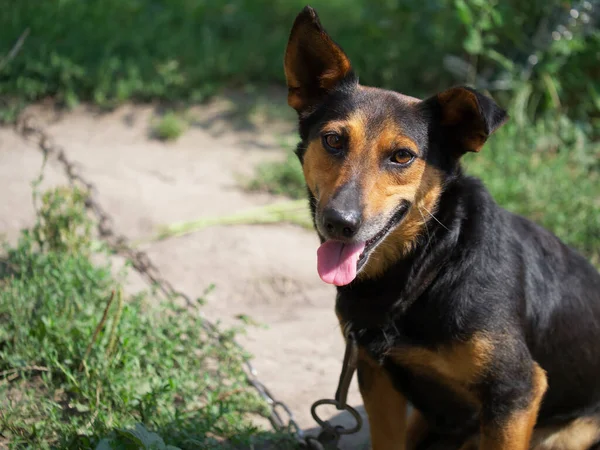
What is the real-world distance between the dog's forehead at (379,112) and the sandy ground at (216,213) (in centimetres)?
176

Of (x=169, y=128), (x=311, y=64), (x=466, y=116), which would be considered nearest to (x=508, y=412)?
(x=466, y=116)

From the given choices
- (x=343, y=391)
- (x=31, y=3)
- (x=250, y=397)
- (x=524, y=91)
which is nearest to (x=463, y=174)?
(x=343, y=391)

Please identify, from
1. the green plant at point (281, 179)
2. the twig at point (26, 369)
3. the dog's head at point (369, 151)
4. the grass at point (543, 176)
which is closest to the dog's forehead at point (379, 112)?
the dog's head at point (369, 151)

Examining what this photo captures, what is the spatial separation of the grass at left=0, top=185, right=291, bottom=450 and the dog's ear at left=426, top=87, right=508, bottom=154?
5.68 feet

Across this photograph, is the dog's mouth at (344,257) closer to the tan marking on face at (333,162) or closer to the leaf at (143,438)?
the tan marking on face at (333,162)

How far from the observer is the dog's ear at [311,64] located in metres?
3.42

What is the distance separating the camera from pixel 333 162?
330cm

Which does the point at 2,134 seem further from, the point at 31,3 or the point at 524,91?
the point at 524,91

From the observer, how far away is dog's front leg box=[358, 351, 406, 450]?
11.9 feet

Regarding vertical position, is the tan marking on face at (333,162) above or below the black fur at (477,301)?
above

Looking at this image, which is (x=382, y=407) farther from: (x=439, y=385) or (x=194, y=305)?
(x=194, y=305)

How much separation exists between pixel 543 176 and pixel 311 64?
3870mm

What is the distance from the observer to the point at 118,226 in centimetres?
602

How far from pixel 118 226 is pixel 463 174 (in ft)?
11.0
